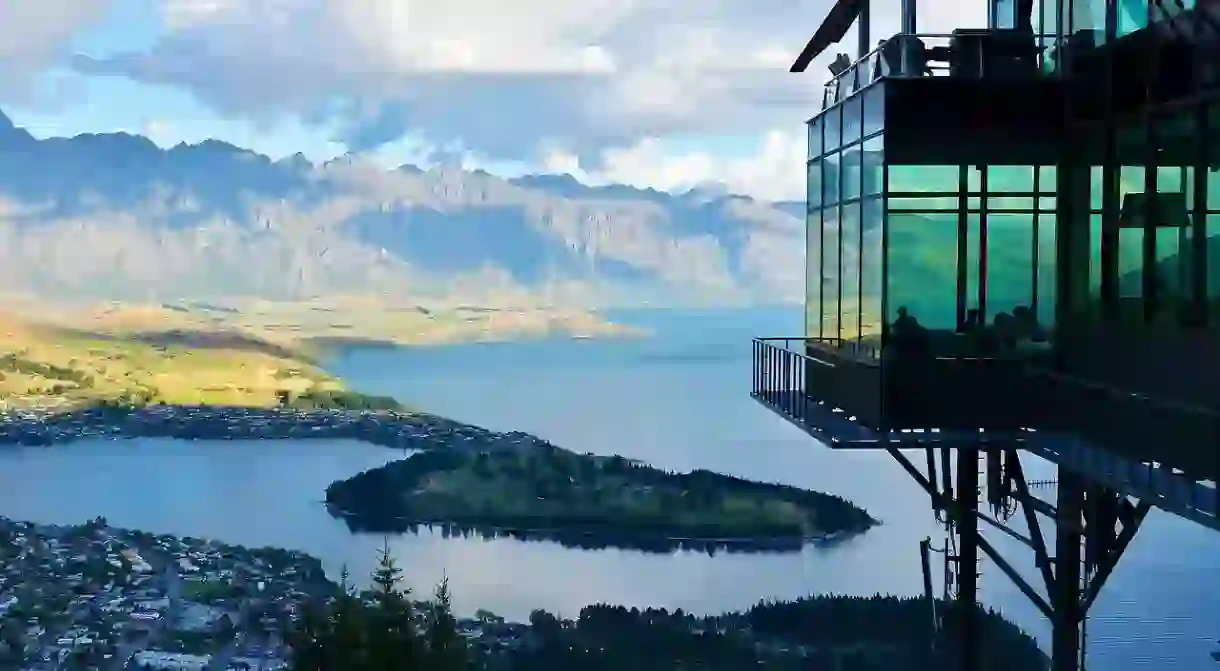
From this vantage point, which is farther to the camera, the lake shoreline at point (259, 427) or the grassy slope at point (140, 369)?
the grassy slope at point (140, 369)

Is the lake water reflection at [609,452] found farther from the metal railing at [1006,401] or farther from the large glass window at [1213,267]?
the large glass window at [1213,267]

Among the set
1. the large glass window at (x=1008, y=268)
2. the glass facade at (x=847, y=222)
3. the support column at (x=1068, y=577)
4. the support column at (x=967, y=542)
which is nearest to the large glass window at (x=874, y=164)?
the glass facade at (x=847, y=222)

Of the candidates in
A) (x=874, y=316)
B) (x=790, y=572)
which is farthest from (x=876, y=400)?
(x=790, y=572)

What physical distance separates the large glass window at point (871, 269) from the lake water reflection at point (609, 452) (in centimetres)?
298

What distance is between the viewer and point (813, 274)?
9328 millimetres

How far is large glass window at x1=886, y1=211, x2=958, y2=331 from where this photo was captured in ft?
24.2

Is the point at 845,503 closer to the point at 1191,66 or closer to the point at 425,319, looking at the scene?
the point at 1191,66

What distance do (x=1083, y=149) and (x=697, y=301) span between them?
5179cm

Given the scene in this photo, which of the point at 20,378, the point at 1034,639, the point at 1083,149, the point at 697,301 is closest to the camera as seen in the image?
the point at 1083,149

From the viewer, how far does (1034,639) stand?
13.0 metres

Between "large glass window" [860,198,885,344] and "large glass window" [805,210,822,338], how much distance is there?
128 cm

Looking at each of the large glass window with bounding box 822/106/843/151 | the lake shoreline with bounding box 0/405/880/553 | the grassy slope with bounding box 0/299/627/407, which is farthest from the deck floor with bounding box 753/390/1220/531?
the grassy slope with bounding box 0/299/627/407

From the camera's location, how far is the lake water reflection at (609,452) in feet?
65.2

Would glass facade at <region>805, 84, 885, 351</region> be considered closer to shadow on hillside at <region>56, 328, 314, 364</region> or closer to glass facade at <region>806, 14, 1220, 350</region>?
glass facade at <region>806, 14, 1220, 350</region>
